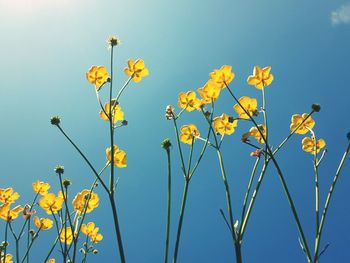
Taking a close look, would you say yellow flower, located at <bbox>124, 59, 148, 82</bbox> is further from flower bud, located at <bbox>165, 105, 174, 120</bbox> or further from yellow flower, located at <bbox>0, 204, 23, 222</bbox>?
yellow flower, located at <bbox>0, 204, 23, 222</bbox>

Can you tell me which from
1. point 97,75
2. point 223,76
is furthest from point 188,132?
point 97,75

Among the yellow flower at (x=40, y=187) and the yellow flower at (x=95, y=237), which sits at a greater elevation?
the yellow flower at (x=40, y=187)

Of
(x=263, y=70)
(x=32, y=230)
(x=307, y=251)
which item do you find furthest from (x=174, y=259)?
(x=32, y=230)

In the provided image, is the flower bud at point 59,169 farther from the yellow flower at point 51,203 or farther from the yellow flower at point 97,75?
the yellow flower at point 97,75

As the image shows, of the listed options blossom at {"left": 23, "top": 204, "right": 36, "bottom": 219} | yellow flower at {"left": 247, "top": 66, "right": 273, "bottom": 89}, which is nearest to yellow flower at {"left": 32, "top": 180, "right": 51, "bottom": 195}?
blossom at {"left": 23, "top": 204, "right": 36, "bottom": 219}

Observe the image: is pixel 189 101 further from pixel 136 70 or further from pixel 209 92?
pixel 136 70

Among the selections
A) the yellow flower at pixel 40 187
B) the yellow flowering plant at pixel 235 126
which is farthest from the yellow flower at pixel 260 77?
the yellow flower at pixel 40 187
